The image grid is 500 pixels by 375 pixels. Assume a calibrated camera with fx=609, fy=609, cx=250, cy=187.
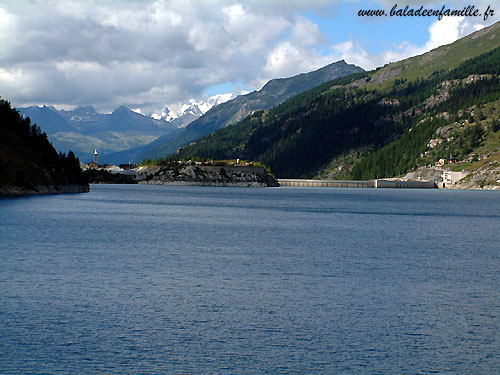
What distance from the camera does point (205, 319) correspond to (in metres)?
37.3

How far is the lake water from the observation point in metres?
30.2

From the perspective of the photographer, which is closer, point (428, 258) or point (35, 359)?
point (35, 359)

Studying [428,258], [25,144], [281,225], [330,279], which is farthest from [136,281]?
[25,144]

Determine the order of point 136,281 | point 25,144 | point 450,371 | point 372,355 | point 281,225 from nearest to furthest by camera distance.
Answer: point 450,371
point 372,355
point 136,281
point 281,225
point 25,144

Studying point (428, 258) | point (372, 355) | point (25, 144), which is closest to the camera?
point (372, 355)

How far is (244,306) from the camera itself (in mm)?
41031

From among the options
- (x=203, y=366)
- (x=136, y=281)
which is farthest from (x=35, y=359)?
(x=136, y=281)

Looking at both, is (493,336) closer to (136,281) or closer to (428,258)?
(136,281)

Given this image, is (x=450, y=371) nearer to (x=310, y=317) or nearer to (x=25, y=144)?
(x=310, y=317)

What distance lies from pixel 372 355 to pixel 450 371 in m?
3.93

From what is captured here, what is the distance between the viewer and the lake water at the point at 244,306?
3020 centimetres

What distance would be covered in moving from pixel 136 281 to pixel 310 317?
16959 millimetres

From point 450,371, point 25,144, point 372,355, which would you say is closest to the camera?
point 450,371

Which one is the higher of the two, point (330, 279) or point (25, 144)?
point (25, 144)
